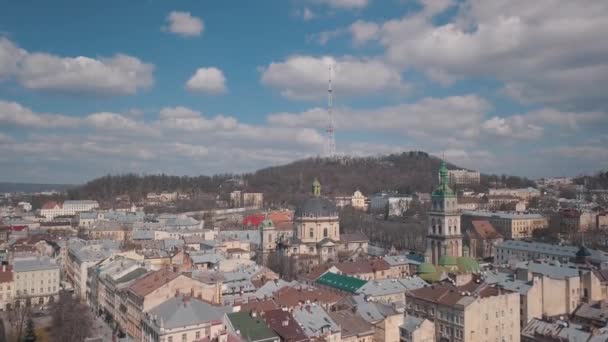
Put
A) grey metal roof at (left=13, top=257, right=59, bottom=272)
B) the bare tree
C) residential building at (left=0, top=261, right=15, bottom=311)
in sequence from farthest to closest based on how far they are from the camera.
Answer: grey metal roof at (left=13, top=257, right=59, bottom=272) → residential building at (left=0, top=261, right=15, bottom=311) → the bare tree

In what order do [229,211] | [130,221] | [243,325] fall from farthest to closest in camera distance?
[229,211]
[130,221]
[243,325]

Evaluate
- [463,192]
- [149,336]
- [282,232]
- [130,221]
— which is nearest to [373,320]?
[149,336]

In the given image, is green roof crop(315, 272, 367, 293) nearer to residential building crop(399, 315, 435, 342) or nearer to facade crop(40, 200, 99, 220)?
residential building crop(399, 315, 435, 342)

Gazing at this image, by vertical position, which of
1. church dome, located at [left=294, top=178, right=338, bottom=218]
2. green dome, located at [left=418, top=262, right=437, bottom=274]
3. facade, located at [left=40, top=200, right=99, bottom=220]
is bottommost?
green dome, located at [left=418, top=262, right=437, bottom=274]

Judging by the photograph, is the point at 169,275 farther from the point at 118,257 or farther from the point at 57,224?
the point at 57,224

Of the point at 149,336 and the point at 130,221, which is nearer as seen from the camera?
the point at 149,336

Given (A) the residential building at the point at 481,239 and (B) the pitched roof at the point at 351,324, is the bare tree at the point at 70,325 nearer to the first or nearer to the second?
(B) the pitched roof at the point at 351,324

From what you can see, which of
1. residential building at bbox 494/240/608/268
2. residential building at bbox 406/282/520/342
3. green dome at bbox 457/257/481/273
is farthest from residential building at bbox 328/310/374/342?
residential building at bbox 494/240/608/268
